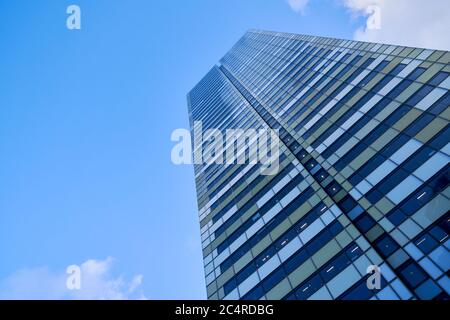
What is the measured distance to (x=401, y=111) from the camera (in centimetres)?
2917

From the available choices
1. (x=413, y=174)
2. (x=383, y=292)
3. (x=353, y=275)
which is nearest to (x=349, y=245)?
(x=353, y=275)

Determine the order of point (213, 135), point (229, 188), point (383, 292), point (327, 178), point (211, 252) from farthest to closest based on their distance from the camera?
point (213, 135) < point (229, 188) < point (211, 252) < point (327, 178) < point (383, 292)

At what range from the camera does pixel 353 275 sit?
22156 mm

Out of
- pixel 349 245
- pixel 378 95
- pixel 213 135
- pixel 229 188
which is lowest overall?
pixel 349 245

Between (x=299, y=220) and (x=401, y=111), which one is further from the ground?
(x=401, y=111)

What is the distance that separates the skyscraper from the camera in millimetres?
21517

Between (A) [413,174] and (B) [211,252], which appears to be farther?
(B) [211,252]

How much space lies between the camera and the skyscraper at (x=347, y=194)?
2152 centimetres

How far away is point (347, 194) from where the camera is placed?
28.6m

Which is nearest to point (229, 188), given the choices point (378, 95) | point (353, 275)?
point (378, 95)
